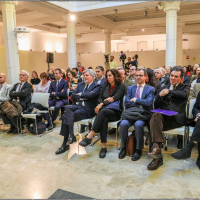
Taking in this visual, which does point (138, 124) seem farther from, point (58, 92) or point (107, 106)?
point (58, 92)

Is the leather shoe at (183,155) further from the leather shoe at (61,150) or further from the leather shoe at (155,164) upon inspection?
the leather shoe at (61,150)

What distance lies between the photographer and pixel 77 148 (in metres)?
3.40

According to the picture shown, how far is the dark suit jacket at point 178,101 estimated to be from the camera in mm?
2895

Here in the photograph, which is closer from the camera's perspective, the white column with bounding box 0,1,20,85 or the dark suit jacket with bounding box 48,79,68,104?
the dark suit jacket with bounding box 48,79,68,104

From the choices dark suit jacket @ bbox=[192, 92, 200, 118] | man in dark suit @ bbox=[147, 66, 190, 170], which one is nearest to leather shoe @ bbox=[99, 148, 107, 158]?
man in dark suit @ bbox=[147, 66, 190, 170]

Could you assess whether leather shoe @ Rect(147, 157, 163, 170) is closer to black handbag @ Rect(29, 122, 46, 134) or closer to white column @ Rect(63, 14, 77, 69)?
black handbag @ Rect(29, 122, 46, 134)

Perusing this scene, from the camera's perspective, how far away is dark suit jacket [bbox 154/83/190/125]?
9.50ft

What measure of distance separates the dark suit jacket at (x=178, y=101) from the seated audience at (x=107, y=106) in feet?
2.05

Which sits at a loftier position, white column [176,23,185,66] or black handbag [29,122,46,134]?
white column [176,23,185,66]

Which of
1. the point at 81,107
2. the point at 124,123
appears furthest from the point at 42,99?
the point at 124,123

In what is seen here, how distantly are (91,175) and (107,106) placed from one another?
1156 millimetres

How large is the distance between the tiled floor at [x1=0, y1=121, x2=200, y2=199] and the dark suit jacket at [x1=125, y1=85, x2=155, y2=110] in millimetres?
761

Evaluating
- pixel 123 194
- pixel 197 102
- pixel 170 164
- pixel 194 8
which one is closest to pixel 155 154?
pixel 170 164

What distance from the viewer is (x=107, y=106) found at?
3326mm
